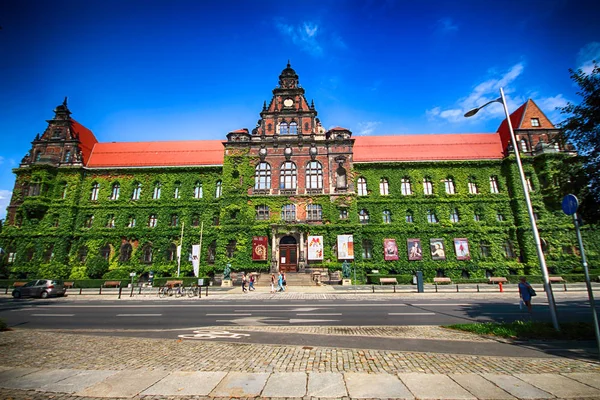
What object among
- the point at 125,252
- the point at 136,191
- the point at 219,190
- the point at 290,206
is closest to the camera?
the point at 290,206

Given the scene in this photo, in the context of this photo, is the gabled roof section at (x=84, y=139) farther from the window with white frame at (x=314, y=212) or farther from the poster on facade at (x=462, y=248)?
the poster on facade at (x=462, y=248)

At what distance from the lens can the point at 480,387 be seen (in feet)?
16.5

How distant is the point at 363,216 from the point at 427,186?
32.1ft

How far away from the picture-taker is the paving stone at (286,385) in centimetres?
476

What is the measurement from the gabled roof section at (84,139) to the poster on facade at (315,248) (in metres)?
35.0

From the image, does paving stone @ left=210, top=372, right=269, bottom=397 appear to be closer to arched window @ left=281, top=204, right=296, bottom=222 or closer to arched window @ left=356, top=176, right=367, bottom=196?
arched window @ left=281, top=204, right=296, bottom=222

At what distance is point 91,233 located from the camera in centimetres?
3647

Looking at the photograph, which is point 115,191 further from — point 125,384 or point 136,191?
point 125,384

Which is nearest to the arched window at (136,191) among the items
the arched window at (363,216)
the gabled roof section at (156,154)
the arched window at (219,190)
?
the gabled roof section at (156,154)

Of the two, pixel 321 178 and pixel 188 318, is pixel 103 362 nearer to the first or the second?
pixel 188 318

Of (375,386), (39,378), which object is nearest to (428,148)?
(375,386)

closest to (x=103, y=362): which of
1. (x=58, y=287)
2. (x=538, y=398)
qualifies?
(x=538, y=398)

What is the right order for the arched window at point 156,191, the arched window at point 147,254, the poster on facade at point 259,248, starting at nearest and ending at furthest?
the poster on facade at point 259,248 → the arched window at point 147,254 → the arched window at point 156,191

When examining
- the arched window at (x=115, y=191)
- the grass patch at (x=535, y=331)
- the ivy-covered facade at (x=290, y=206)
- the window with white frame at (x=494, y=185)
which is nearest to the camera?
the grass patch at (x=535, y=331)
